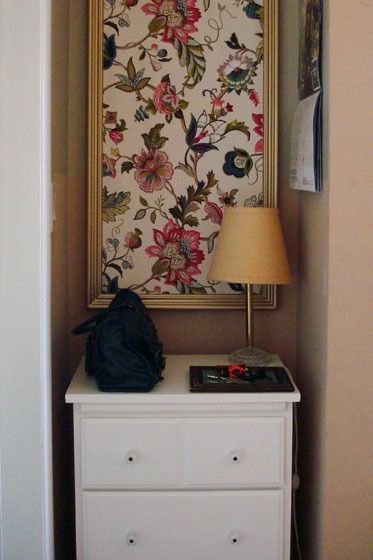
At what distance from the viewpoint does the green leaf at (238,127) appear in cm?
237

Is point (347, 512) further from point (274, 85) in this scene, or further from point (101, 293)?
point (274, 85)

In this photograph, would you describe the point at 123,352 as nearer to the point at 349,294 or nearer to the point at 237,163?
the point at 349,294

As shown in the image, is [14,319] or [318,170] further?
[318,170]

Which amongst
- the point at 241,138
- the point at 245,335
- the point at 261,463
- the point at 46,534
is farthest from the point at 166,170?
the point at 46,534

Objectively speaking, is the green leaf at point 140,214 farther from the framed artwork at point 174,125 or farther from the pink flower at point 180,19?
the pink flower at point 180,19

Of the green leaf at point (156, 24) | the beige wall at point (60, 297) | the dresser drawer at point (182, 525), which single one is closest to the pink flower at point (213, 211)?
the beige wall at point (60, 297)

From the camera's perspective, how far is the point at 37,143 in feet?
5.98

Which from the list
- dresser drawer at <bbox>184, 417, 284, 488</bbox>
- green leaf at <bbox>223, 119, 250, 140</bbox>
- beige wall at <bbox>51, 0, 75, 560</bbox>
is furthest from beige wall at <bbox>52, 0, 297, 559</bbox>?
dresser drawer at <bbox>184, 417, 284, 488</bbox>

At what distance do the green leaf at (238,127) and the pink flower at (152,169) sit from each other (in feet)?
0.69

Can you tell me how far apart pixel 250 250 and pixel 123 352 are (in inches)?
17.7

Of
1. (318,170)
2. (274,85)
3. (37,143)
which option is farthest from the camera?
(274,85)

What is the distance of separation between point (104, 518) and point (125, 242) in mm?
829

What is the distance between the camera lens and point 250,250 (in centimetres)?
212

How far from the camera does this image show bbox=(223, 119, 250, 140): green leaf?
237 cm
